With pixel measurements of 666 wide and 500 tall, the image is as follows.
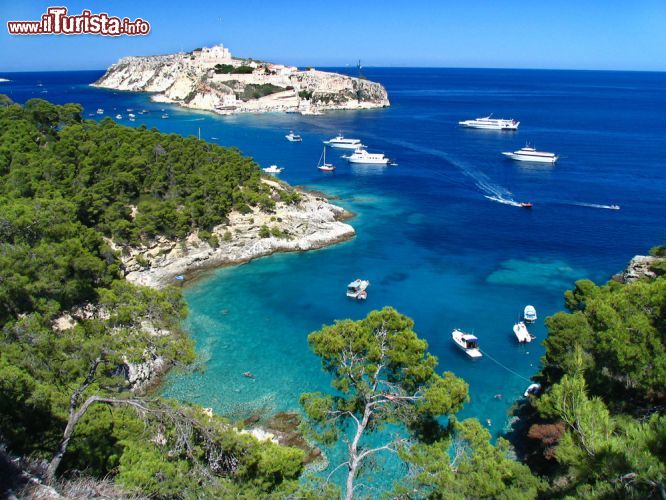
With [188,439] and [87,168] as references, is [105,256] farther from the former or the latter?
[188,439]

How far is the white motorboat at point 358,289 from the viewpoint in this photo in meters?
28.9

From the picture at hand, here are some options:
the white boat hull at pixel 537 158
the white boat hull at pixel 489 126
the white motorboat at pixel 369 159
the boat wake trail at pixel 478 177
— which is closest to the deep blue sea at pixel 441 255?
the boat wake trail at pixel 478 177

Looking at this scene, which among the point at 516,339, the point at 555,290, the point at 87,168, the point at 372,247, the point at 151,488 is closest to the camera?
the point at 151,488

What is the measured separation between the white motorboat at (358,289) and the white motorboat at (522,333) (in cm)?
846

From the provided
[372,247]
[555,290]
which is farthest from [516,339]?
[372,247]

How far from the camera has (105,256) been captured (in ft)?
93.9

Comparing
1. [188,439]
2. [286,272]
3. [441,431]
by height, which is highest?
[188,439]

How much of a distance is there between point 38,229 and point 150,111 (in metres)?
90.9

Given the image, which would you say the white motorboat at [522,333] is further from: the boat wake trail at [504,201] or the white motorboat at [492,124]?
the white motorboat at [492,124]

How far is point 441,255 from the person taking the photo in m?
35.7

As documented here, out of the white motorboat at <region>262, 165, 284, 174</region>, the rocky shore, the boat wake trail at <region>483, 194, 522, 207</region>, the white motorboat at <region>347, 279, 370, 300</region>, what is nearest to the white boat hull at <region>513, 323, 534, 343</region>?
the white motorboat at <region>347, 279, 370, 300</region>

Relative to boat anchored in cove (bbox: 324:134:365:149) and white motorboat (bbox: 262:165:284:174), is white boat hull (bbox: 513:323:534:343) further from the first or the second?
boat anchored in cove (bbox: 324:134:365:149)

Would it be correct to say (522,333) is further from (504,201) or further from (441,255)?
(504,201)

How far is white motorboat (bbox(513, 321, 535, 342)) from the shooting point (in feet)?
80.7
